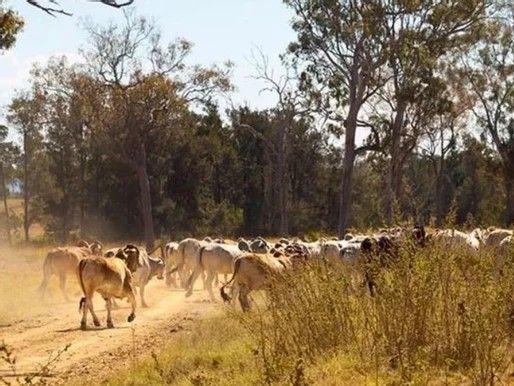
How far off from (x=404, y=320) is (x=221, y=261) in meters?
15.0

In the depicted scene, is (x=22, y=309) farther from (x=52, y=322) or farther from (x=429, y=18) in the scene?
(x=429, y=18)

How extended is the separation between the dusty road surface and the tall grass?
2.98m

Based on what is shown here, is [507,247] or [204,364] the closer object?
[507,247]

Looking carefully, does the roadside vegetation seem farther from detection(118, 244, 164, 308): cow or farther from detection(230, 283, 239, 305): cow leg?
detection(118, 244, 164, 308): cow

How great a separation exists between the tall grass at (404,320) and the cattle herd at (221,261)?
364 mm

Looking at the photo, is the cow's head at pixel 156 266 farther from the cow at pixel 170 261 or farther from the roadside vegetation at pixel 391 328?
the roadside vegetation at pixel 391 328

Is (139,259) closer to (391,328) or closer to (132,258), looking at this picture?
(132,258)

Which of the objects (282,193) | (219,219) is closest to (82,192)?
(219,219)

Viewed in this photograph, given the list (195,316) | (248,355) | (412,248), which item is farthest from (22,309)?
(412,248)

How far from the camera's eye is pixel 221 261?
77.7 ft

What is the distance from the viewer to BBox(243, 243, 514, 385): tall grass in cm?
810

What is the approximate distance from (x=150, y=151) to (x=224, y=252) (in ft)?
101

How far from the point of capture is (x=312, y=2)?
3841cm

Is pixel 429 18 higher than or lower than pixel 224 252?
higher
